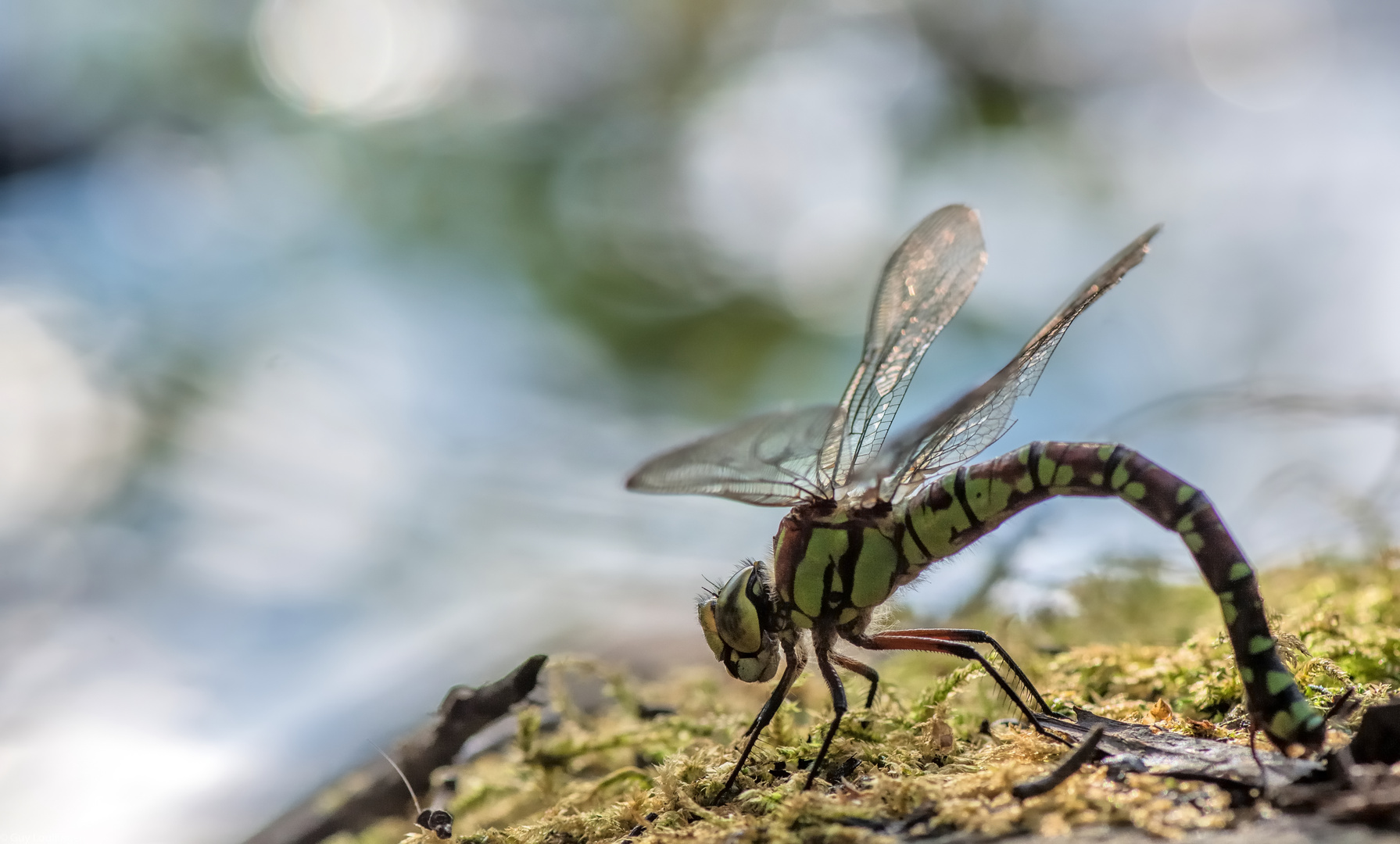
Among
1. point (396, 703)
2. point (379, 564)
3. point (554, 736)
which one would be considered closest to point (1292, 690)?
point (554, 736)

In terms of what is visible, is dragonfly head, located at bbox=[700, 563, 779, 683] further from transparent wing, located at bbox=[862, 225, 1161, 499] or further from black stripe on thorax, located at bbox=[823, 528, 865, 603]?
transparent wing, located at bbox=[862, 225, 1161, 499]

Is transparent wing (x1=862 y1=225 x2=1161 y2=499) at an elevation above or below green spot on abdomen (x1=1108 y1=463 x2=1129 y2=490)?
above

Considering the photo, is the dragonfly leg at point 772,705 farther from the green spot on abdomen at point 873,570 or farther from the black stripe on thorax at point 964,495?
the black stripe on thorax at point 964,495

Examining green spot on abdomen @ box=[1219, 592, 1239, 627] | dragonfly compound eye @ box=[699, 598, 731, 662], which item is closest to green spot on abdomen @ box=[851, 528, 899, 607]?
dragonfly compound eye @ box=[699, 598, 731, 662]

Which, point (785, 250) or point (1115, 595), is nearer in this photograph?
point (1115, 595)

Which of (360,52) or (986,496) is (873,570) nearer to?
(986,496)

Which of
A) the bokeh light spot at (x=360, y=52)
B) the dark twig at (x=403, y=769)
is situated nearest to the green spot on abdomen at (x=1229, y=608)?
the dark twig at (x=403, y=769)

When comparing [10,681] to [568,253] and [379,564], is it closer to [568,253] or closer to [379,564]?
[379,564]
